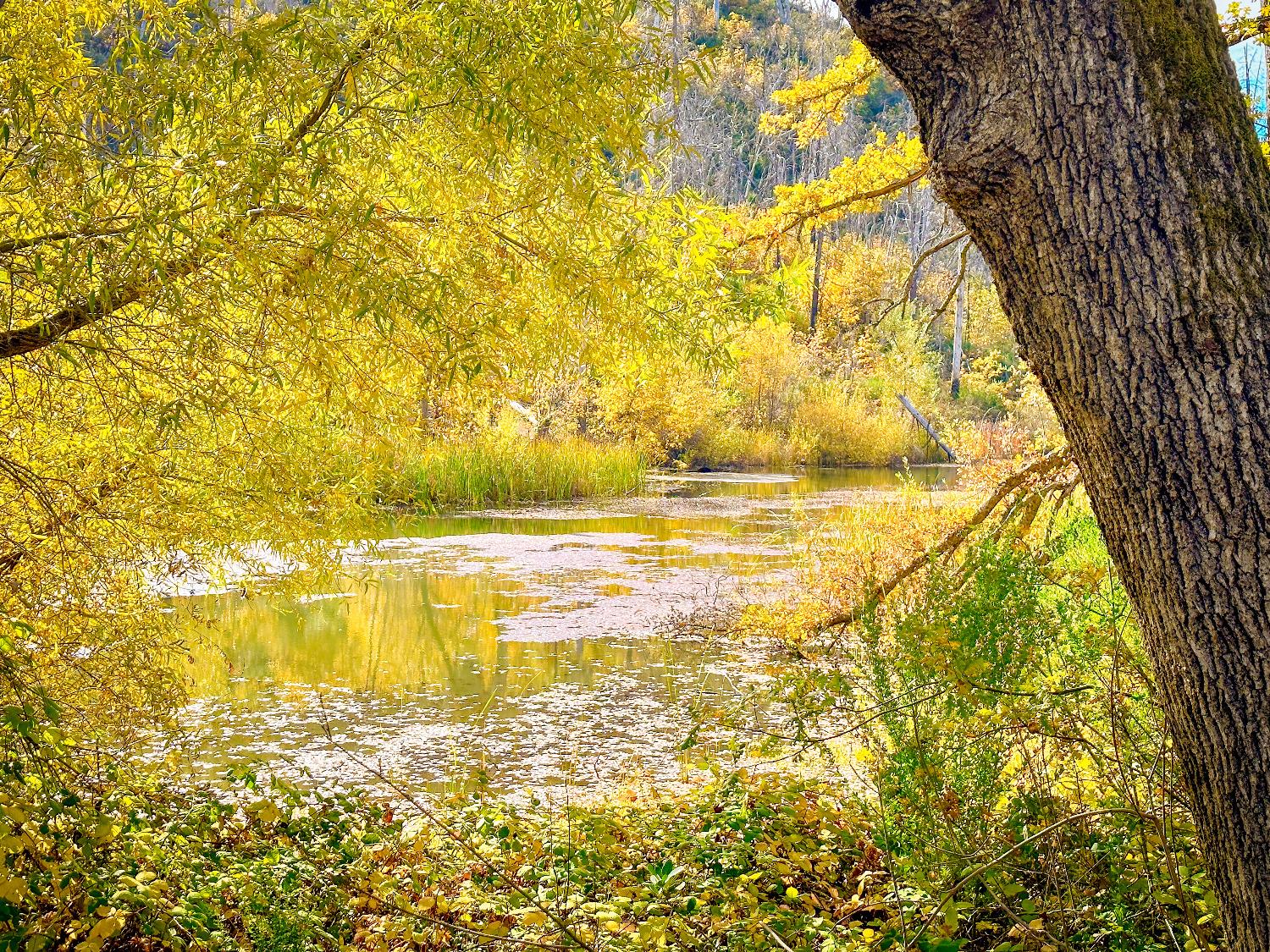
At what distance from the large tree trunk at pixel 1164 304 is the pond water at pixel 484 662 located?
6.28 ft

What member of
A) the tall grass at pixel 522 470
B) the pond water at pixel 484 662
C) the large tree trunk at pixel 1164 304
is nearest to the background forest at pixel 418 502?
the pond water at pixel 484 662

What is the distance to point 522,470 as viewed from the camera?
43.7ft

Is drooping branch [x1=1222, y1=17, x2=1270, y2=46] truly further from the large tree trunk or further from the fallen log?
the fallen log

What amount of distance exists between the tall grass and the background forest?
25.6 feet

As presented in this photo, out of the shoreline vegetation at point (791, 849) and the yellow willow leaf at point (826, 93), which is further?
the yellow willow leaf at point (826, 93)

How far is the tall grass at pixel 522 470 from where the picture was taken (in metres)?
12.3

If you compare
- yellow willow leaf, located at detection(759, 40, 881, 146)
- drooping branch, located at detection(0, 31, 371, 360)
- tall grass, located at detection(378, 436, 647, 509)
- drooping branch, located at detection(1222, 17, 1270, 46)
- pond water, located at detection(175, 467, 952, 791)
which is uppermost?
yellow willow leaf, located at detection(759, 40, 881, 146)

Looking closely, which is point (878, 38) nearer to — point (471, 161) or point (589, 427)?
point (471, 161)

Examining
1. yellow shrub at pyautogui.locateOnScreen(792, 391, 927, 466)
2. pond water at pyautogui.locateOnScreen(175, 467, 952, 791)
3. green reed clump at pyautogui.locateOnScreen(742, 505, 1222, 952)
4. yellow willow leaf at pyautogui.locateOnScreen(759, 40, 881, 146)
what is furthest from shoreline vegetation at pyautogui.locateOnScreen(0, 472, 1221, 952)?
yellow shrub at pyautogui.locateOnScreen(792, 391, 927, 466)

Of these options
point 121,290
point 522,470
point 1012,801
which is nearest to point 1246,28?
point 1012,801

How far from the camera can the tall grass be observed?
1230 cm

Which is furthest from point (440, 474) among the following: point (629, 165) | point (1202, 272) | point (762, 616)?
point (1202, 272)

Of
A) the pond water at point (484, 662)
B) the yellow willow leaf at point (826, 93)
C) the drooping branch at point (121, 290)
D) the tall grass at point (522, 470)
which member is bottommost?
the pond water at point (484, 662)

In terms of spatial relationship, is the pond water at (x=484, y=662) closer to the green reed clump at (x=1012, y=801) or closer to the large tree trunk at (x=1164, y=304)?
the green reed clump at (x=1012, y=801)
